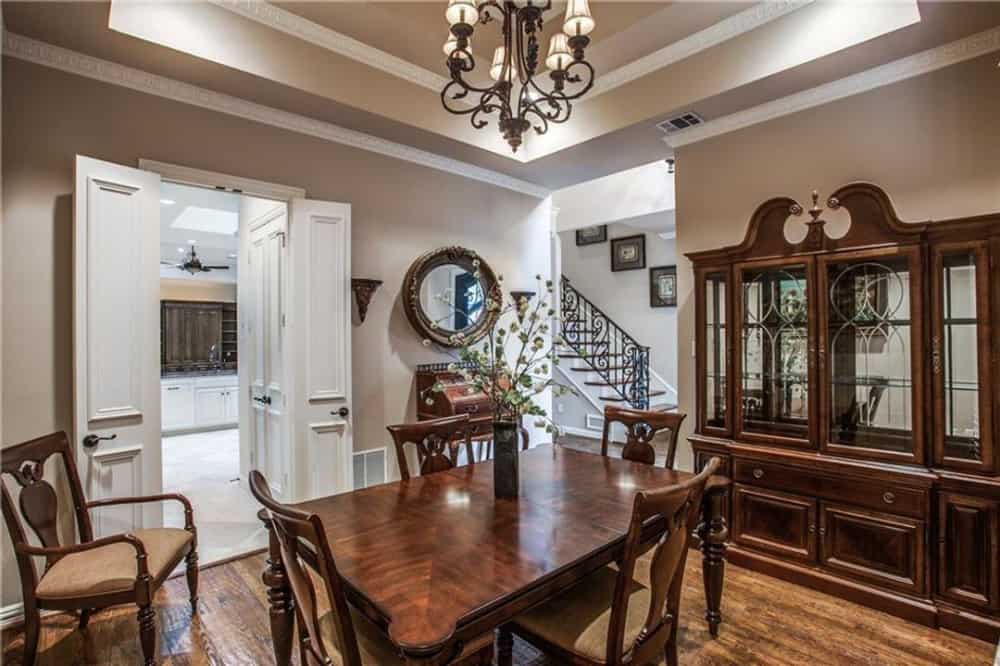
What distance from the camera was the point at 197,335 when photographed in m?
8.52

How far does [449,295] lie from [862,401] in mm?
3035

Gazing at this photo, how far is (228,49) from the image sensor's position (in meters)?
2.75

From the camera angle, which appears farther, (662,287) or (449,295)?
(662,287)

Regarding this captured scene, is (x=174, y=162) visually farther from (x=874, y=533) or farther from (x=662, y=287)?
(x=662, y=287)

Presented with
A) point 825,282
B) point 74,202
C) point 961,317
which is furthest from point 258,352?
point 961,317

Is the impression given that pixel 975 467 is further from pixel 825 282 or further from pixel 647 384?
pixel 647 384

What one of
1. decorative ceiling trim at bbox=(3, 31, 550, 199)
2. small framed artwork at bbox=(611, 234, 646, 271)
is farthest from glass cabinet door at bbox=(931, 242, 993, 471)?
small framed artwork at bbox=(611, 234, 646, 271)

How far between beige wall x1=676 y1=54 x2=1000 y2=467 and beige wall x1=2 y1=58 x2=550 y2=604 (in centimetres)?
190

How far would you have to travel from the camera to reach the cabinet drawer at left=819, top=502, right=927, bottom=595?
8.25ft

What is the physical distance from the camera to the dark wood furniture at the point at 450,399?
381 cm

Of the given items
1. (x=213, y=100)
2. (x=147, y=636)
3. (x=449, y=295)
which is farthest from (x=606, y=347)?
(x=147, y=636)

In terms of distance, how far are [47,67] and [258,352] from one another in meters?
2.36

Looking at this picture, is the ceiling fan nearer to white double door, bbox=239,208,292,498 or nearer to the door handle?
white double door, bbox=239,208,292,498

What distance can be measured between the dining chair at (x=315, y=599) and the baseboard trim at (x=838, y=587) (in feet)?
8.01
